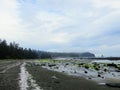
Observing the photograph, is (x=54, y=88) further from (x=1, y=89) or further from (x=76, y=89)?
(x=1, y=89)

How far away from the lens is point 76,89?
2153 cm

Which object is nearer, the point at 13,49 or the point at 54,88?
the point at 54,88

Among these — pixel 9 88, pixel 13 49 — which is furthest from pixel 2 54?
pixel 9 88

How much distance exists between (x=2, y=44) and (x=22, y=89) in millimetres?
154758

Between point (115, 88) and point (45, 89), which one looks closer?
point (45, 89)

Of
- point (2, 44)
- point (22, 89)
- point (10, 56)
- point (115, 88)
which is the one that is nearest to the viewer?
point (22, 89)

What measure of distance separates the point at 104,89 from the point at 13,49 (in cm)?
18113

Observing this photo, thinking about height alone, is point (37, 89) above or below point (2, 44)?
below

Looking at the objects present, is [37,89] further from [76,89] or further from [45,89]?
[76,89]

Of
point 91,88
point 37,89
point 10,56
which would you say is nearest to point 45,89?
point 37,89

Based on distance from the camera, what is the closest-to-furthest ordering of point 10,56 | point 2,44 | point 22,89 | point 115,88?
1. point 22,89
2. point 115,88
3. point 2,44
4. point 10,56

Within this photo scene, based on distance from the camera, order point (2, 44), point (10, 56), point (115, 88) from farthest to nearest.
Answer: point (10, 56) < point (2, 44) < point (115, 88)

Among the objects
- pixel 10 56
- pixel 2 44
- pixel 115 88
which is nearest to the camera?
pixel 115 88

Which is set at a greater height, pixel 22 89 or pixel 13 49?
pixel 13 49
